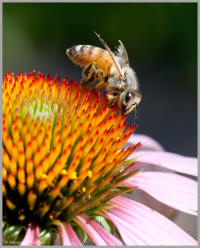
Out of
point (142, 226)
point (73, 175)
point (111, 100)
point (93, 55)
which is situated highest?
point (93, 55)

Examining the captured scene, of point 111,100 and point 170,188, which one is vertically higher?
point 111,100

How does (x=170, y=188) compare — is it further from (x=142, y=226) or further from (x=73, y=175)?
(x=73, y=175)

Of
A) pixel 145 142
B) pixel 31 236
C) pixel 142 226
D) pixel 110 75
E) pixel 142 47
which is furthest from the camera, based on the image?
pixel 142 47

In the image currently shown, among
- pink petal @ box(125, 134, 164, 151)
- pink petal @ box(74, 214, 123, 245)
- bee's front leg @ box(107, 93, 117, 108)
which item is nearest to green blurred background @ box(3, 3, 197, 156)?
pink petal @ box(125, 134, 164, 151)

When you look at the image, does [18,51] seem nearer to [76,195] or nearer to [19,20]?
[19,20]

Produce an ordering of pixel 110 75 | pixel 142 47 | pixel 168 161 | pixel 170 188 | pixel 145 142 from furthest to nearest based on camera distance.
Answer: pixel 142 47 < pixel 145 142 < pixel 168 161 < pixel 170 188 < pixel 110 75

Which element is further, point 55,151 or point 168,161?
point 168,161

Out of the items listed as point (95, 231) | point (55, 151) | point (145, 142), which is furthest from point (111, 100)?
point (145, 142)

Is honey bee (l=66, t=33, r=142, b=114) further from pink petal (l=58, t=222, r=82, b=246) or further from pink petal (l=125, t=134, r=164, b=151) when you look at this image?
pink petal (l=125, t=134, r=164, b=151)
